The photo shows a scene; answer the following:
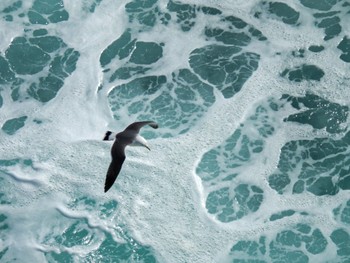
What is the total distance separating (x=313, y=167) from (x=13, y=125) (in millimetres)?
5554

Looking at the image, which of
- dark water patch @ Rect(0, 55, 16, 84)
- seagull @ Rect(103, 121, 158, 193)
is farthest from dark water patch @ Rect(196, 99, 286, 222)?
dark water patch @ Rect(0, 55, 16, 84)

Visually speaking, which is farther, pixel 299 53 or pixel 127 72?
pixel 299 53

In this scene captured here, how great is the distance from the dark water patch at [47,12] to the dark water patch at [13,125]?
258 centimetres

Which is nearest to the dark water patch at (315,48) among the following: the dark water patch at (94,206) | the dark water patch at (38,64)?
the dark water patch at (38,64)

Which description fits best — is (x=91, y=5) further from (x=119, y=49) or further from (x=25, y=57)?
(x=25, y=57)

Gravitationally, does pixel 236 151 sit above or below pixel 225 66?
below

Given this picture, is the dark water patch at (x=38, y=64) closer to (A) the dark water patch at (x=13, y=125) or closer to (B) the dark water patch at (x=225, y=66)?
(A) the dark water patch at (x=13, y=125)

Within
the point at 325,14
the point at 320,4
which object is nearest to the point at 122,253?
the point at 325,14

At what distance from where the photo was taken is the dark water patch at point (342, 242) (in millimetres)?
9859

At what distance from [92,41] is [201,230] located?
486 cm

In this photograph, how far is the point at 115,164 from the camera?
893 cm

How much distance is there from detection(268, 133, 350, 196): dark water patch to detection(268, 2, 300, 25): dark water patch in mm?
2946

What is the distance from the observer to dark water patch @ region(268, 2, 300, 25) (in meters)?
12.8

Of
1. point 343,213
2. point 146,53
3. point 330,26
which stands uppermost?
point 330,26
